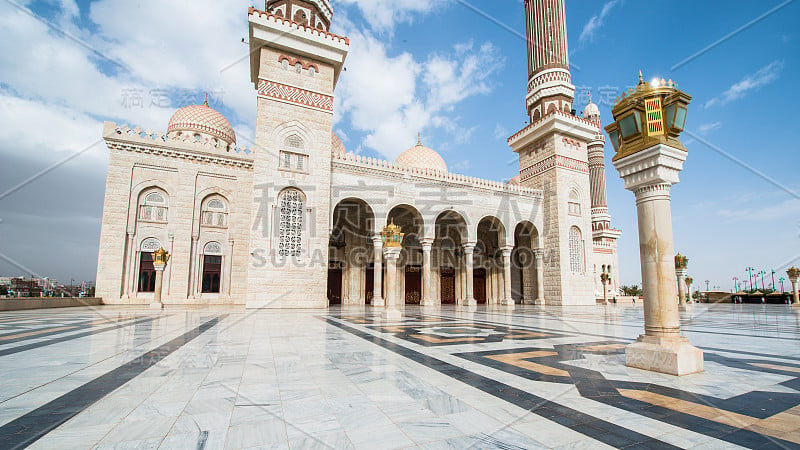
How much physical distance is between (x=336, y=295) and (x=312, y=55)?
10866 millimetres

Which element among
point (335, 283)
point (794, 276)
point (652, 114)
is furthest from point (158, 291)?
point (794, 276)

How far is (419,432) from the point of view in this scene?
1.82 meters

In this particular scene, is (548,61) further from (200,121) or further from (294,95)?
(200,121)

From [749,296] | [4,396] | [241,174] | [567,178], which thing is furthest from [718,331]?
[749,296]

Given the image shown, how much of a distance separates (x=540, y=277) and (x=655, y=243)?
52.6ft

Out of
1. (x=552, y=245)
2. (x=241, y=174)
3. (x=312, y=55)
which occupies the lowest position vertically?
(x=552, y=245)

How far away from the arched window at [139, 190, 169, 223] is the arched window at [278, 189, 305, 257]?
15.6 ft

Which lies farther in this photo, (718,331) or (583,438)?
(718,331)

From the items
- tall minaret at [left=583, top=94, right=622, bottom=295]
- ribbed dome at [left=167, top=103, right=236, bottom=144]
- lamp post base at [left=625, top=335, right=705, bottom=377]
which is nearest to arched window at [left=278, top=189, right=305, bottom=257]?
ribbed dome at [left=167, top=103, right=236, bottom=144]

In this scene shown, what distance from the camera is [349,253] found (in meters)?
17.6

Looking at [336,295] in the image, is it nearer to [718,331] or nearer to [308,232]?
[308,232]

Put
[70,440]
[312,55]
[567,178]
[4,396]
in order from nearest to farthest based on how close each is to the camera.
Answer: [70,440] → [4,396] → [312,55] → [567,178]

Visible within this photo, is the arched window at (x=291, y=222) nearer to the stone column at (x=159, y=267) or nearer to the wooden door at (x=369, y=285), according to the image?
the stone column at (x=159, y=267)

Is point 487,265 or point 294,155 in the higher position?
point 294,155
